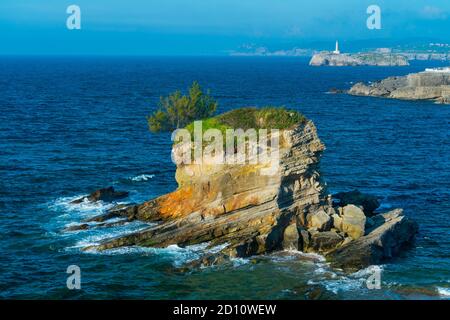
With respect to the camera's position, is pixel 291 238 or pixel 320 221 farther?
pixel 320 221

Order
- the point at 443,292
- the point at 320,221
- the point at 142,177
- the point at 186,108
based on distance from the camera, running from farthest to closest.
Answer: the point at 186,108 → the point at 142,177 → the point at 320,221 → the point at 443,292

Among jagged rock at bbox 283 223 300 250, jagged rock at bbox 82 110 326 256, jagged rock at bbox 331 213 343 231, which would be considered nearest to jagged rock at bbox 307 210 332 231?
jagged rock at bbox 331 213 343 231

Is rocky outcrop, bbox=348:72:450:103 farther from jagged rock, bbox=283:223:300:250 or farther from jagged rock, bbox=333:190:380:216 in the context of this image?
jagged rock, bbox=283:223:300:250

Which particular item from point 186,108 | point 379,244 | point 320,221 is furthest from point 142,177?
point 379,244

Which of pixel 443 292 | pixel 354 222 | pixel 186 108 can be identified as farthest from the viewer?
pixel 186 108

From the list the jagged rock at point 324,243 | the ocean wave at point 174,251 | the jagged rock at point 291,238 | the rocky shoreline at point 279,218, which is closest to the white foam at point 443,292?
the rocky shoreline at point 279,218

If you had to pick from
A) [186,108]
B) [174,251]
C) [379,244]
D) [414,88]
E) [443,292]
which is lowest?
[443,292]

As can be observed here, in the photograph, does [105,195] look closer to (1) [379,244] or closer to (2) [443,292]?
(1) [379,244]

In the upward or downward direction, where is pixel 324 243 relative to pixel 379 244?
downward
